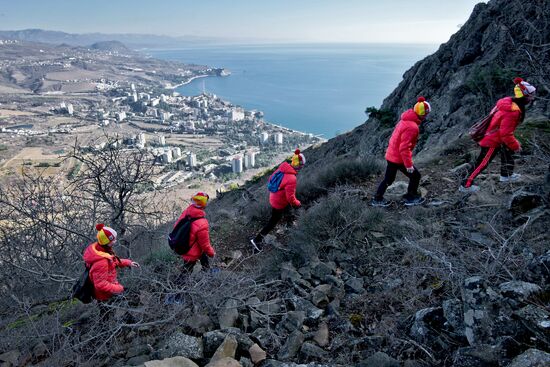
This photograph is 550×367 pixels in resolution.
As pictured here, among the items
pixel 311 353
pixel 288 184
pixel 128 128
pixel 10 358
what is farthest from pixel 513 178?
pixel 128 128

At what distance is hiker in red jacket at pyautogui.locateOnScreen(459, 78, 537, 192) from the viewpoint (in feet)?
16.5

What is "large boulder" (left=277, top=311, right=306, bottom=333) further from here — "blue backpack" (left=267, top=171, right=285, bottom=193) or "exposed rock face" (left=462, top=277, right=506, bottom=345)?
"blue backpack" (left=267, top=171, right=285, bottom=193)

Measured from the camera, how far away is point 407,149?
538 cm

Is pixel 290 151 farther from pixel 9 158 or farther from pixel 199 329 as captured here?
pixel 199 329

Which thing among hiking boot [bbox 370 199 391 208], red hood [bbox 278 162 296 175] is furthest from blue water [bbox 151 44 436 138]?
red hood [bbox 278 162 296 175]

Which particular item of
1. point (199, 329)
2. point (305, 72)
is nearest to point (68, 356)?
point (199, 329)

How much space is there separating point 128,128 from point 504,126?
141ft

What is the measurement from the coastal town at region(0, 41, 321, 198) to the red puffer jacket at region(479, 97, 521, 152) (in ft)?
20.5

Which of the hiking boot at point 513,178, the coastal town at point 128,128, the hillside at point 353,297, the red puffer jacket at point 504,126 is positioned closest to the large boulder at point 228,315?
the hillside at point 353,297

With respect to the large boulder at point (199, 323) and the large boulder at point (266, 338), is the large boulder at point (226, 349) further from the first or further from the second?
the large boulder at point (199, 323)

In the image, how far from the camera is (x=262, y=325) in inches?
139

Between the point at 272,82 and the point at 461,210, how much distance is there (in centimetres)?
10723

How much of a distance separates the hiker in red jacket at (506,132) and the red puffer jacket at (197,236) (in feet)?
13.1

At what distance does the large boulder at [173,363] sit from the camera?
2738 mm
